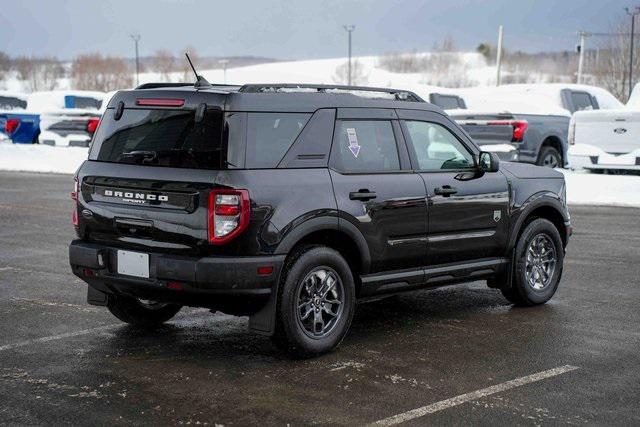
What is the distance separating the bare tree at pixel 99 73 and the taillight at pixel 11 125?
83348 millimetres

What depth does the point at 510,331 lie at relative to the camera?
7250 millimetres

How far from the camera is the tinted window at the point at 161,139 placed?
605 centimetres

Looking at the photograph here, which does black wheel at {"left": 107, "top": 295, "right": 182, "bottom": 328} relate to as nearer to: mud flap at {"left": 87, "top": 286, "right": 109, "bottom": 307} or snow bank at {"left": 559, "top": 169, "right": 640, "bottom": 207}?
mud flap at {"left": 87, "top": 286, "right": 109, "bottom": 307}

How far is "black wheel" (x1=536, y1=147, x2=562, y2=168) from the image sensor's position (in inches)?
766

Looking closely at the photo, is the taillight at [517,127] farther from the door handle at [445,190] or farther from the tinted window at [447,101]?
the door handle at [445,190]

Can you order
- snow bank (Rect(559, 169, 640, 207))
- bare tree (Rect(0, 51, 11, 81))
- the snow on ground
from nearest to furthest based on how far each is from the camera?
1. snow bank (Rect(559, 169, 640, 207))
2. the snow on ground
3. bare tree (Rect(0, 51, 11, 81))

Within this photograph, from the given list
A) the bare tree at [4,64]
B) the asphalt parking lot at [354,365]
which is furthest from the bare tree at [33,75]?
the asphalt parking lot at [354,365]

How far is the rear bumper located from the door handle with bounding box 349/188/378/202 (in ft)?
2.51

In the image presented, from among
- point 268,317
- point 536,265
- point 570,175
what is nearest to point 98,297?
point 268,317

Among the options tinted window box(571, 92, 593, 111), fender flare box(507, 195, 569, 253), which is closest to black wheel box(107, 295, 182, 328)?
fender flare box(507, 195, 569, 253)

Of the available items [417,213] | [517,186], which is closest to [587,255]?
[517,186]

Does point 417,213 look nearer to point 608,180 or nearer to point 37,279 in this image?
point 37,279

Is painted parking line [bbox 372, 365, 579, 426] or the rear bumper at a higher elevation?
the rear bumper

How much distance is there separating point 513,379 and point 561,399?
45 centimetres
